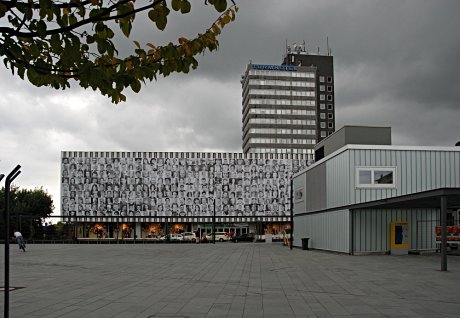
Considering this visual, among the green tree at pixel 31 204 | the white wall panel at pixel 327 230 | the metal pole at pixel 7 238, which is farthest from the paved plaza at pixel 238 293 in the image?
the green tree at pixel 31 204

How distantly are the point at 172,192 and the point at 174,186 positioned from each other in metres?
1.28

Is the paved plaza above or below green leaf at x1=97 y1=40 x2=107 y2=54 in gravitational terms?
below

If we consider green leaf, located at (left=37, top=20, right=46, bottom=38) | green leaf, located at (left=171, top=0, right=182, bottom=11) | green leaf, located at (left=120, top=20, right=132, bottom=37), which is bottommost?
green leaf, located at (left=37, top=20, right=46, bottom=38)

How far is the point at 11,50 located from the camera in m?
5.05

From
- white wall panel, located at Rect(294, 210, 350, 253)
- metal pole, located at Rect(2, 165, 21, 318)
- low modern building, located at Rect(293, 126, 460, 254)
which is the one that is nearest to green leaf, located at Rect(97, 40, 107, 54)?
metal pole, located at Rect(2, 165, 21, 318)

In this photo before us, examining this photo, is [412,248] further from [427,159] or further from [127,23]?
[127,23]

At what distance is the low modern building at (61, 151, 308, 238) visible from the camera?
10338 centimetres

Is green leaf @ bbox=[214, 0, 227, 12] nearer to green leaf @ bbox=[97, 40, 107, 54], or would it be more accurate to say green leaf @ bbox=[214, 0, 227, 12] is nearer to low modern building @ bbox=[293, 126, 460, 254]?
green leaf @ bbox=[97, 40, 107, 54]

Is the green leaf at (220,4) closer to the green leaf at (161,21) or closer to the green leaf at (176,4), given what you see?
the green leaf at (176,4)

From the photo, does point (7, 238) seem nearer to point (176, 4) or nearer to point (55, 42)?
point (55, 42)

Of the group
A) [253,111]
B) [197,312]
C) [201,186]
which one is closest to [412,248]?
[197,312]

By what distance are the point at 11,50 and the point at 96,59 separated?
145 centimetres

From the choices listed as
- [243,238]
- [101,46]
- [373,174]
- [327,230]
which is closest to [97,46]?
[101,46]

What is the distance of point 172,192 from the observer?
10512 centimetres
